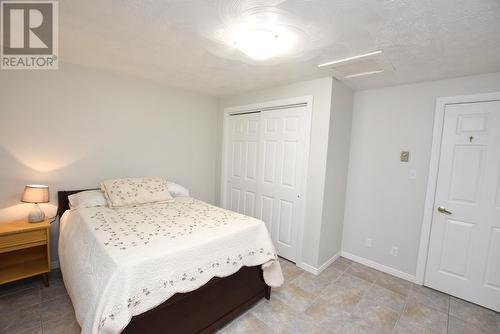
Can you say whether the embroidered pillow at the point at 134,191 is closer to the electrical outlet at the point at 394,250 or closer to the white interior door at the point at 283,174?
the white interior door at the point at 283,174

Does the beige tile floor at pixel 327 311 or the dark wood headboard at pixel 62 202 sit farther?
the dark wood headboard at pixel 62 202

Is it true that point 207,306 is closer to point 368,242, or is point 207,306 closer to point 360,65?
point 368,242

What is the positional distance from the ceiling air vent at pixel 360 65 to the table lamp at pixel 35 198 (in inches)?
116

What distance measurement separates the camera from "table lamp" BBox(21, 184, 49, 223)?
214cm

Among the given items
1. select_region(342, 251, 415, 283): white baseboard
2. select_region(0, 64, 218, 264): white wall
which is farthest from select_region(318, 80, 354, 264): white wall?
select_region(0, 64, 218, 264): white wall

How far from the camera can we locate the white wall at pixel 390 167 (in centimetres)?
254

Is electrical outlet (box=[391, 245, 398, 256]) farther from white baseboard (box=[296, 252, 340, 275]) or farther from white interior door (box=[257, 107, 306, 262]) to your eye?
white interior door (box=[257, 107, 306, 262])

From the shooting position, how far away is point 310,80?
2.67 metres

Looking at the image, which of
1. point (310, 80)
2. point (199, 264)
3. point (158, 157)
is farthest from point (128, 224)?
point (310, 80)

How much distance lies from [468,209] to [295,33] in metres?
2.43

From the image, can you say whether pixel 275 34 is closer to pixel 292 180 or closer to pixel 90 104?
pixel 292 180

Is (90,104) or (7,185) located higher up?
(90,104)

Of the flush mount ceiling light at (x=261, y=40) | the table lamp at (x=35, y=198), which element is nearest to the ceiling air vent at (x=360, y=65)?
the flush mount ceiling light at (x=261, y=40)

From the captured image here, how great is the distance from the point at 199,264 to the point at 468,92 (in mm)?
2969
